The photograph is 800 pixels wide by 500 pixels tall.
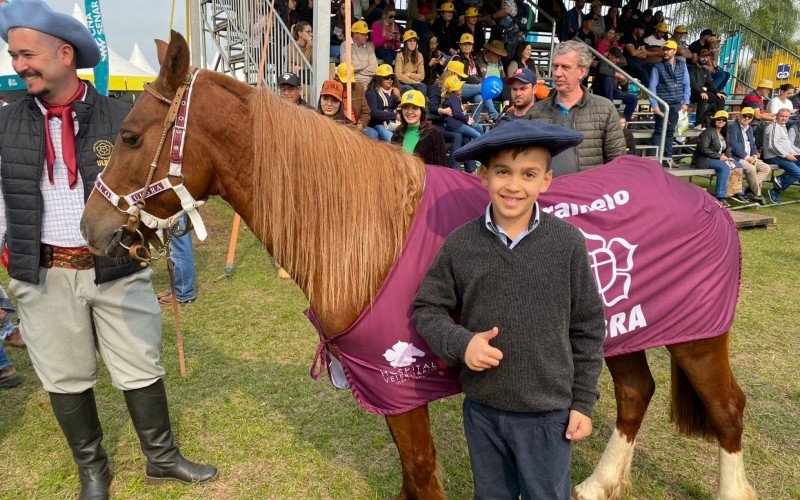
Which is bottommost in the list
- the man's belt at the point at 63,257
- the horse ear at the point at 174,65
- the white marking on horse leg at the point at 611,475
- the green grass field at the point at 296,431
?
the green grass field at the point at 296,431

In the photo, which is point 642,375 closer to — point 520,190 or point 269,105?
point 520,190

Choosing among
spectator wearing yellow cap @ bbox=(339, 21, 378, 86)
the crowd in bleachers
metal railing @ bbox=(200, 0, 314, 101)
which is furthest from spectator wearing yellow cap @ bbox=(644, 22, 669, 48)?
metal railing @ bbox=(200, 0, 314, 101)

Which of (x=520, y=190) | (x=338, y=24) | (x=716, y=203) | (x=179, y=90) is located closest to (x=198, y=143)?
(x=179, y=90)

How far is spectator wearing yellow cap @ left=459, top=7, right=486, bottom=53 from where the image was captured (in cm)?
1005

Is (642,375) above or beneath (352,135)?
beneath

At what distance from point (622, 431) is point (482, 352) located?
168 cm

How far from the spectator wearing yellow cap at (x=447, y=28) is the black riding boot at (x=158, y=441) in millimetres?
8901

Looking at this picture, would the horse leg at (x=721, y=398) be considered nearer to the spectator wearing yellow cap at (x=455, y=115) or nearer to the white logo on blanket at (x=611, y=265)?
the white logo on blanket at (x=611, y=265)

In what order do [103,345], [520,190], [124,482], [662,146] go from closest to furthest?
[520,190]
[103,345]
[124,482]
[662,146]

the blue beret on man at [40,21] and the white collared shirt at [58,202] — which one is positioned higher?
the blue beret on man at [40,21]

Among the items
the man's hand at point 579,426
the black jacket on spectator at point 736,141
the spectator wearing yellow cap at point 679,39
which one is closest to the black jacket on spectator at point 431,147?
the man's hand at point 579,426

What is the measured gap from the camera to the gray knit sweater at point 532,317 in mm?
1430

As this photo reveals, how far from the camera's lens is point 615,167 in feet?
7.85

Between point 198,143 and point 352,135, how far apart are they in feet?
1.81
